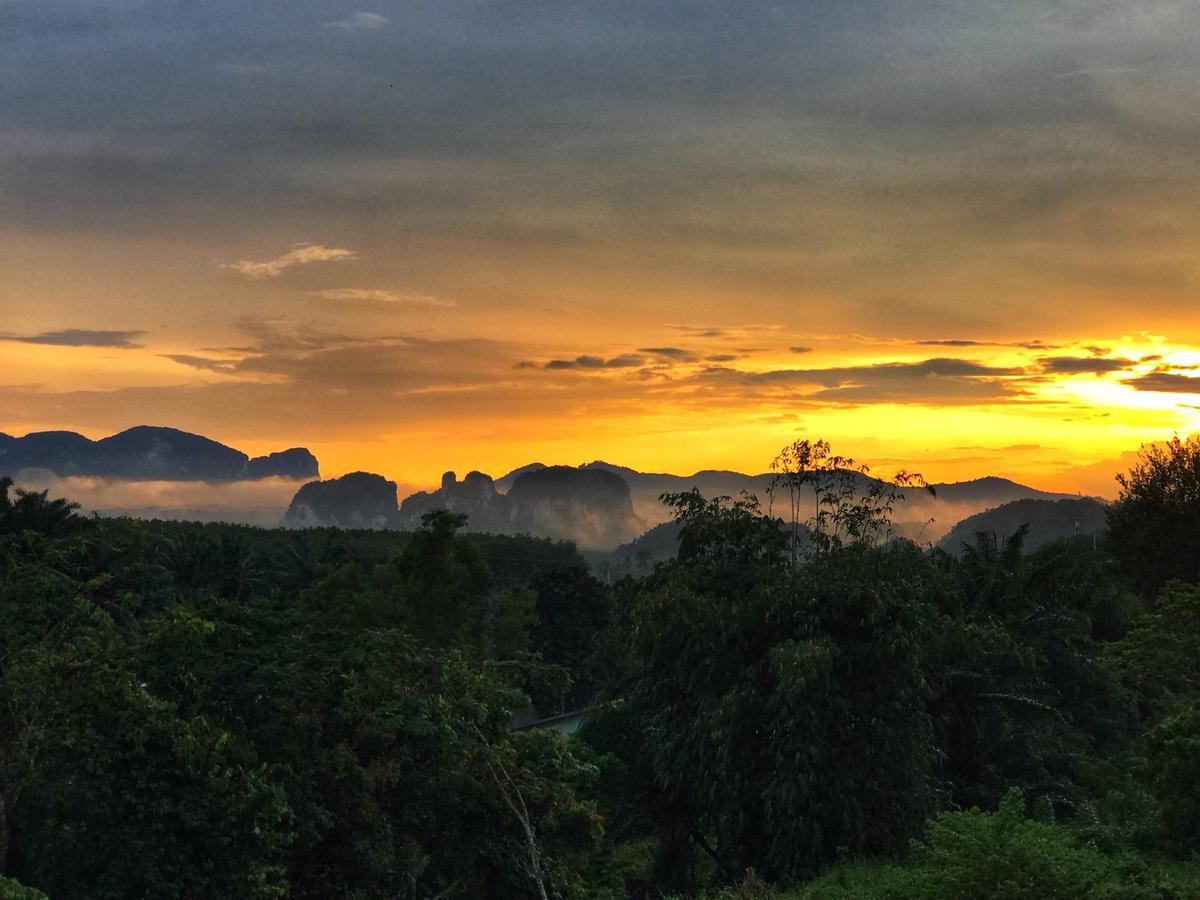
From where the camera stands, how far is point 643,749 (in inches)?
1186

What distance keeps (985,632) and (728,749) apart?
21.3ft

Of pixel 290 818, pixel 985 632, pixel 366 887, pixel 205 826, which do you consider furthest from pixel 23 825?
pixel 985 632

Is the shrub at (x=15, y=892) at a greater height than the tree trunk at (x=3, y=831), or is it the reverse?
the shrub at (x=15, y=892)

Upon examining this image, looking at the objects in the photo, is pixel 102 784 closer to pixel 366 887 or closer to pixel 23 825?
pixel 23 825

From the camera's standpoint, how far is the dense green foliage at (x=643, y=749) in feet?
65.5

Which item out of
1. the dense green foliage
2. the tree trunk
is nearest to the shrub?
the dense green foliage

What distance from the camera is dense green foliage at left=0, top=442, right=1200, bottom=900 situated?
65.5 feet

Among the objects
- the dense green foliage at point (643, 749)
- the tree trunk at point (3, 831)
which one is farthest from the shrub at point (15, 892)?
the tree trunk at point (3, 831)

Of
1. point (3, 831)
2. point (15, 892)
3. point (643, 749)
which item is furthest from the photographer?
point (643, 749)

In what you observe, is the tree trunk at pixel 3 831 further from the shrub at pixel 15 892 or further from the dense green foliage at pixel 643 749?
the shrub at pixel 15 892

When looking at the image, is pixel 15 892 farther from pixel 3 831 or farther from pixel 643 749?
pixel 643 749

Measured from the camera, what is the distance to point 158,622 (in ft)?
78.9

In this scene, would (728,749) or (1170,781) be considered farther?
(728,749)

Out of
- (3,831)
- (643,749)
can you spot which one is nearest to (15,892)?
(3,831)
